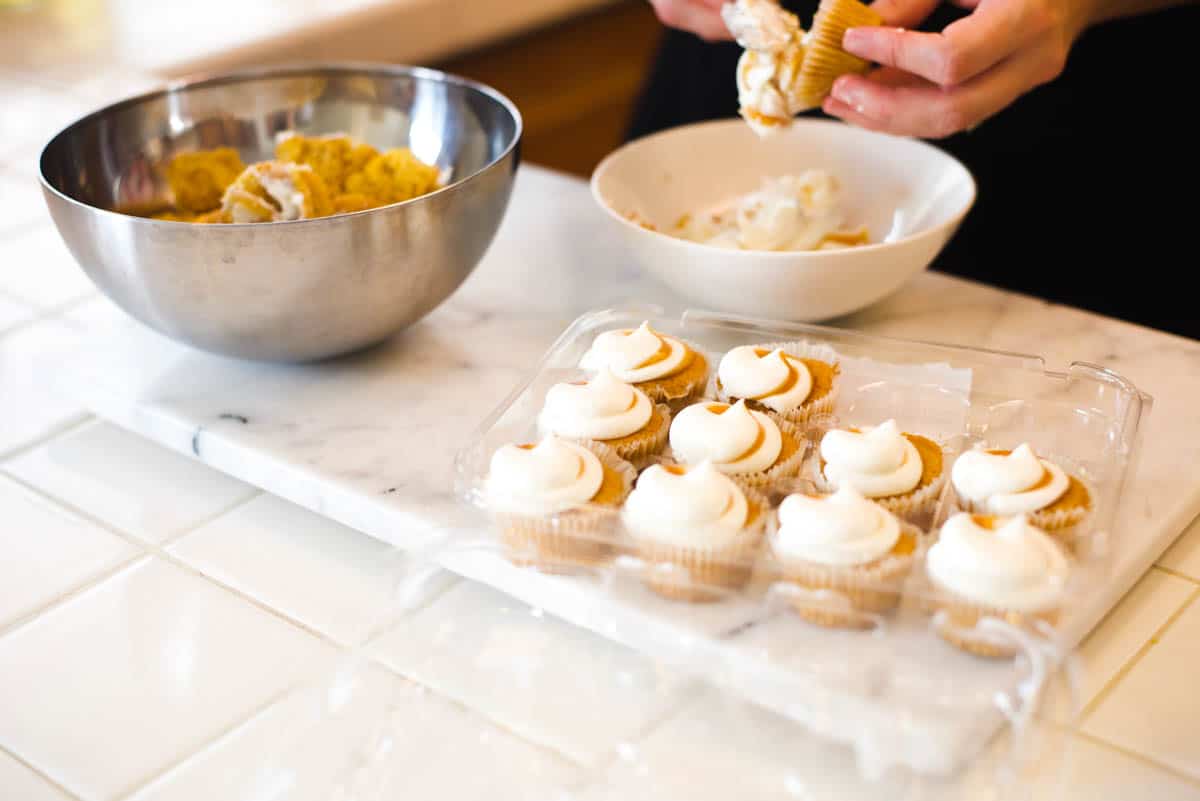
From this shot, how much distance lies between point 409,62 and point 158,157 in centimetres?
95

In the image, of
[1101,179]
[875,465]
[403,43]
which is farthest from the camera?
[403,43]

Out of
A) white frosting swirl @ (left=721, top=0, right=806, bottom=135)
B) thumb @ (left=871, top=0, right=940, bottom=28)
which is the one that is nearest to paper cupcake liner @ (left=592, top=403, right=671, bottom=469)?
white frosting swirl @ (left=721, top=0, right=806, bottom=135)

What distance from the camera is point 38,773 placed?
2.22 feet

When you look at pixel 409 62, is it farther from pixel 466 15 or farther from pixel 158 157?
pixel 158 157

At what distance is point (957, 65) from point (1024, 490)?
0.34 m

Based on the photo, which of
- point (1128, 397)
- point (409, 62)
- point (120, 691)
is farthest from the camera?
point (409, 62)

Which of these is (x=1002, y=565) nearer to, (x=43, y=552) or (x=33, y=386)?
(x=43, y=552)

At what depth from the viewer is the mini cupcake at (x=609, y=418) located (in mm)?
819

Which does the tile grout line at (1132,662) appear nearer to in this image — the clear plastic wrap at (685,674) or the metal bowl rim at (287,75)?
the clear plastic wrap at (685,674)

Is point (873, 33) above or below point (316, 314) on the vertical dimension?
above

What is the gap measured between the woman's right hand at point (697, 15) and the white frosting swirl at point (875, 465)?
1.77 feet

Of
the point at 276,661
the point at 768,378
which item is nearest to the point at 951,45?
the point at 768,378

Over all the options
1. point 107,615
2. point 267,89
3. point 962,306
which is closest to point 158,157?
point 267,89

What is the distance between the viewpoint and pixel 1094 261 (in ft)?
4.55
